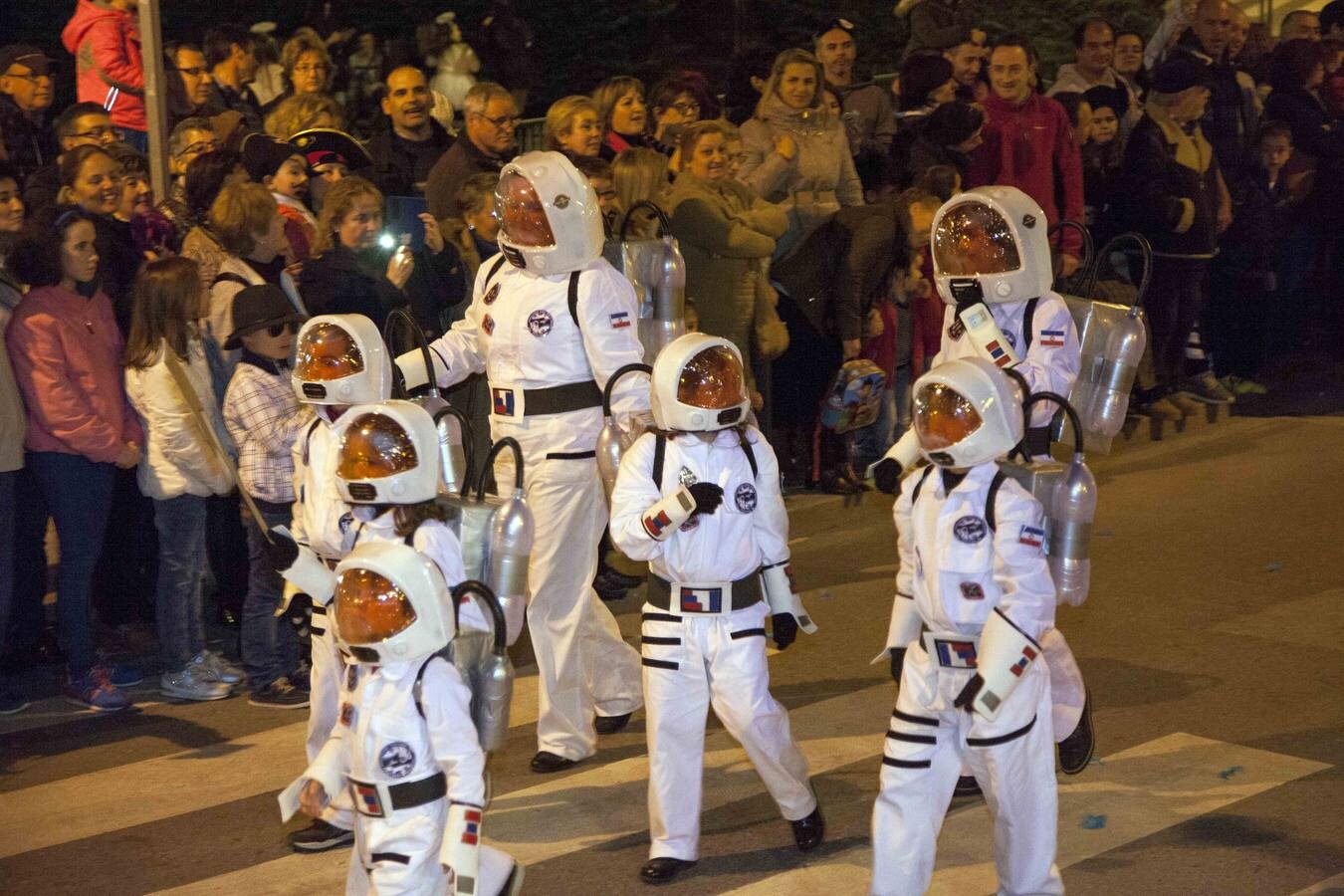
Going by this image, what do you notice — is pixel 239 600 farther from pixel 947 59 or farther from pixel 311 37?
pixel 947 59

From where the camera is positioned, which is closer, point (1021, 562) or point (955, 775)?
point (1021, 562)

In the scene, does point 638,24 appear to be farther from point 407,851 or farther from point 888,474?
point 407,851

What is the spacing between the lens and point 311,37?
35.9ft

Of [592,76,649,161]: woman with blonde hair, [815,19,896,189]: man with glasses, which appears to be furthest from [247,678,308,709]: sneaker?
[815,19,896,189]: man with glasses

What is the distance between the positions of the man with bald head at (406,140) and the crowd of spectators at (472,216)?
26 mm

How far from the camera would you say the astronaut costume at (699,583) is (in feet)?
19.6

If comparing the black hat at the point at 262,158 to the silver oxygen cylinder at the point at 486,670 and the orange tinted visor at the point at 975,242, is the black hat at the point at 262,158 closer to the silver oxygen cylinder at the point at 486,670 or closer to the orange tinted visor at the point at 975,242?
the orange tinted visor at the point at 975,242

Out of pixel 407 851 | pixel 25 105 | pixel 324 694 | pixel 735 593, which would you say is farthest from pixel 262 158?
pixel 407 851

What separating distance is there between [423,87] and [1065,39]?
11.9m

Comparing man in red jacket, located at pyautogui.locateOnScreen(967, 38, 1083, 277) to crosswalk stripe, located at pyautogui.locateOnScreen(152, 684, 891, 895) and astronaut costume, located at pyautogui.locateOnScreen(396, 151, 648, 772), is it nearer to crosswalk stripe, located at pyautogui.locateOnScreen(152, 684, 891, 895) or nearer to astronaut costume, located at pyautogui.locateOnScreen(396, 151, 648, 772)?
crosswalk stripe, located at pyautogui.locateOnScreen(152, 684, 891, 895)

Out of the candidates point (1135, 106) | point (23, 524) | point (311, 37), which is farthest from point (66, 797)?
point (1135, 106)

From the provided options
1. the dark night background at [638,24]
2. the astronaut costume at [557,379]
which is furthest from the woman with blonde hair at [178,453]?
the dark night background at [638,24]

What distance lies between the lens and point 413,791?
4.97 meters

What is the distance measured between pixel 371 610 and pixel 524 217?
2.38 metres
